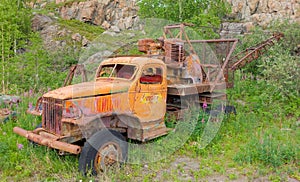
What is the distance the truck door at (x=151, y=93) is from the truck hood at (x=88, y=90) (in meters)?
0.41

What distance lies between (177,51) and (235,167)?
346cm

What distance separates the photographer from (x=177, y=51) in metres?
7.60

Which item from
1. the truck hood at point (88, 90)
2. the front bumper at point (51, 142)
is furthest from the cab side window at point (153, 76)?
the front bumper at point (51, 142)

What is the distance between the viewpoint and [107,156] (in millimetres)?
5117

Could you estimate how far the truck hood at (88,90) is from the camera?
5.07 meters

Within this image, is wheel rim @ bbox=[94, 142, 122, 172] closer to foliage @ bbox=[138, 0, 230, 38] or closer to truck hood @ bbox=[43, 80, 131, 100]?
truck hood @ bbox=[43, 80, 131, 100]

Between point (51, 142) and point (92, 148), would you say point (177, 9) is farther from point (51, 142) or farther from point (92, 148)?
point (51, 142)

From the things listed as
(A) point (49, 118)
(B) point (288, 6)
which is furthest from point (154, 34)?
(B) point (288, 6)

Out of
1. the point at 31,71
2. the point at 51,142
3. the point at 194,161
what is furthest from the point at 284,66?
the point at 31,71

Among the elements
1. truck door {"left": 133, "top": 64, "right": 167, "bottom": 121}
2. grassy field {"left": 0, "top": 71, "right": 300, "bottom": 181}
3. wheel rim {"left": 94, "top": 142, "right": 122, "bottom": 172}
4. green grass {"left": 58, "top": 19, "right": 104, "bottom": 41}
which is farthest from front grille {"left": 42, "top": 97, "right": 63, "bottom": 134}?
green grass {"left": 58, "top": 19, "right": 104, "bottom": 41}

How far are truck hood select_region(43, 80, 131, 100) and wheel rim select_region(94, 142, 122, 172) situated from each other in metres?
1.01

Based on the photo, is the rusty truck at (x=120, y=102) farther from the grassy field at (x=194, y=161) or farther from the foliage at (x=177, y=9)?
the foliage at (x=177, y=9)

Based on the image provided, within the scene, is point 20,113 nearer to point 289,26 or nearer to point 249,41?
point 249,41

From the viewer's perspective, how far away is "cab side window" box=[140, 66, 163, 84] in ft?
21.7
